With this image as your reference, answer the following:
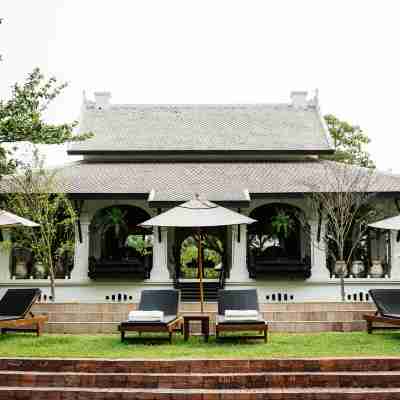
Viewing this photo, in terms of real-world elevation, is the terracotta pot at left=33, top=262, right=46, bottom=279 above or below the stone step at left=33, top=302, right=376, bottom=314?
above

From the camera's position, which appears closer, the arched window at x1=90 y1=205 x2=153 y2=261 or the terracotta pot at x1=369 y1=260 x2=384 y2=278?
the terracotta pot at x1=369 y1=260 x2=384 y2=278

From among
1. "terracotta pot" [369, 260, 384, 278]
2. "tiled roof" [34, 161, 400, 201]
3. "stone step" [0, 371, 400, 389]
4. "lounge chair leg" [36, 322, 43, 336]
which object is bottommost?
"stone step" [0, 371, 400, 389]

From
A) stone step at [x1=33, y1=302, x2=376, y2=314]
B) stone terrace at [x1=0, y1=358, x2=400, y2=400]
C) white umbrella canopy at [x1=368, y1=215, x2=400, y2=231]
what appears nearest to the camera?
stone terrace at [x1=0, y1=358, x2=400, y2=400]

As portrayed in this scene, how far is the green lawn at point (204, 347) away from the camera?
30.8 ft

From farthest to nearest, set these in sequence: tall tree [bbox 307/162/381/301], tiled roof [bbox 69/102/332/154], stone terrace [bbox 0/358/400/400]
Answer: tiled roof [bbox 69/102/332/154] < tall tree [bbox 307/162/381/301] < stone terrace [bbox 0/358/400/400]

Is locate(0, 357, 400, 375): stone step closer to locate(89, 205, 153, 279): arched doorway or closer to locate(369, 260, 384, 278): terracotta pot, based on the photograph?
locate(89, 205, 153, 279): arched doorway

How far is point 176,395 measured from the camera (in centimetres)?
776

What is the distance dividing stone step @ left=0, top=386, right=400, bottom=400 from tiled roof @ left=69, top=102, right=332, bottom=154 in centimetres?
1520

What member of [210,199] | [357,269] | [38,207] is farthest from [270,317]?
[38,207]

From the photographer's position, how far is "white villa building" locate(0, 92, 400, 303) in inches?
728

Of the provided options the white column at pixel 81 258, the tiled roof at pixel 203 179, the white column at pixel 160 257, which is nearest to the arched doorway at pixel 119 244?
the white column at pixel 160 257

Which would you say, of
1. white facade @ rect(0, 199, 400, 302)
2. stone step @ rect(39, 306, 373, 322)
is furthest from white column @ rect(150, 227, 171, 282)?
stone step @ rect(39, 306, 373, 322)

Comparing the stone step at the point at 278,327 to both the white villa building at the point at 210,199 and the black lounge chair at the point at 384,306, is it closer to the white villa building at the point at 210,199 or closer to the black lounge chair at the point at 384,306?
the black lounge chair at the point at 384,306

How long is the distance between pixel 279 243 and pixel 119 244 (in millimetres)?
5856
